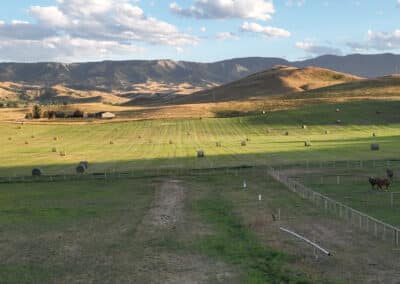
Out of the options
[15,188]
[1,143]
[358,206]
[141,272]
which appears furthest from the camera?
[1,143]

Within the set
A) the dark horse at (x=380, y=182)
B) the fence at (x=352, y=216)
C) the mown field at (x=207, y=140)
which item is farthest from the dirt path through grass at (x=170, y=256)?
the mown field at (x=207, y=140)

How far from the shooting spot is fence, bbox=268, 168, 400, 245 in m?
31.5

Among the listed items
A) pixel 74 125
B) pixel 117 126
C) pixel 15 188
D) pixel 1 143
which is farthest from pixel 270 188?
pixel 74 125

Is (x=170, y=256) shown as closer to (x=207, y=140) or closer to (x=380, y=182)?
(x=380, y=182)

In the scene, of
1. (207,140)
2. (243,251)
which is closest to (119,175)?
(243,251)

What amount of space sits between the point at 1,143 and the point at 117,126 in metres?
37.2

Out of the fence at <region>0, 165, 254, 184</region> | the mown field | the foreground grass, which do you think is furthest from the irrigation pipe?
the mown field

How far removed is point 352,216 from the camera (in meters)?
37.1

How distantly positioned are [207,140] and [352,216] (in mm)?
71309

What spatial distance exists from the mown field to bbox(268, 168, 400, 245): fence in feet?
71.6

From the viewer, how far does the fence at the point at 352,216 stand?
3147 cm

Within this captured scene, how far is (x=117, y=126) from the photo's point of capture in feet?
482

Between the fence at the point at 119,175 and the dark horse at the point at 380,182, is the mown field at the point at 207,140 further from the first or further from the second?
the dark horse at the point at 380,182

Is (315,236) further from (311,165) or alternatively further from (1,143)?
(1,143)
